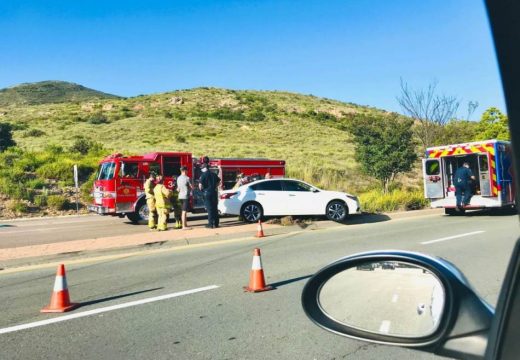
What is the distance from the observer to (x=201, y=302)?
20.2 feet

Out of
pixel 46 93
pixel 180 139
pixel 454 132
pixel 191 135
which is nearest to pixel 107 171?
pixel 454 132

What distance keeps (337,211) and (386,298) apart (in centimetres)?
1319

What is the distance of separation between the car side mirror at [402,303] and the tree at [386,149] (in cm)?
2076

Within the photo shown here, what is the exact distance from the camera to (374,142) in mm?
23766

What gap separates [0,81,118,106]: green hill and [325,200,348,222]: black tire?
104m

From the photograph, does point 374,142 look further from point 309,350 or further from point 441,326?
point 441,326

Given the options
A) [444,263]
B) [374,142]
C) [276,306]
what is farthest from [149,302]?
[374,142]

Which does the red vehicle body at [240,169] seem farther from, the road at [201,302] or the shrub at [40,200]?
the shrub at [40,200]

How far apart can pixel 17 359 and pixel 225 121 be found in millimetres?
60803

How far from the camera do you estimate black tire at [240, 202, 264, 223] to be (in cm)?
1548

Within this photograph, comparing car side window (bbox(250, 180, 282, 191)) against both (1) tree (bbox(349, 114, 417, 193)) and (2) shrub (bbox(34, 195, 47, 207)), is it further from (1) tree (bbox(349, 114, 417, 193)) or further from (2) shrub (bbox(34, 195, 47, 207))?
(2) shrub (bbox(34, 195, 47, 207))

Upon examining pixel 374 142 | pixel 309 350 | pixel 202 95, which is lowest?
pixel 309 350

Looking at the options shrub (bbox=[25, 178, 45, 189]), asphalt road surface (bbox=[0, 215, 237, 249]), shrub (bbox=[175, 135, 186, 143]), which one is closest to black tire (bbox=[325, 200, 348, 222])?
asphalt road surface (bbox=[0, 215, 237, 249])

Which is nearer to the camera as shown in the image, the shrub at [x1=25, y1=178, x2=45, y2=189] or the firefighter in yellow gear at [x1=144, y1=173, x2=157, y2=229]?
the firefighter in yellow gear at [x1=144, y1=173, x2=157, y2=229]
